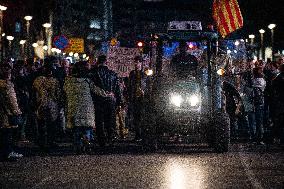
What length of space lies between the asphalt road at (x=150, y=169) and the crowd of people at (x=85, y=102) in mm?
703

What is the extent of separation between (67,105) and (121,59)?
30.4 ft

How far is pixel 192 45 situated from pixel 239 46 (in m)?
2.35

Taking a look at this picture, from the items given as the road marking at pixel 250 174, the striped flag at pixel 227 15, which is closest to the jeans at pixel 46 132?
the road marking at pixel 250 174

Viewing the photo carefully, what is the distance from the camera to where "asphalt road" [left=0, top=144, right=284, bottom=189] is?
11.2 m

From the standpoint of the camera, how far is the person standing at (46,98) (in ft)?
57.0

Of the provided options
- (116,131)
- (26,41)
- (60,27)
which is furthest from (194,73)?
(60,27)

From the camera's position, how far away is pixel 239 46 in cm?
2066

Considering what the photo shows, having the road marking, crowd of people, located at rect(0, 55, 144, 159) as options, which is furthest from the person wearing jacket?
the road marking

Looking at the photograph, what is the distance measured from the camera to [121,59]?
2594cm

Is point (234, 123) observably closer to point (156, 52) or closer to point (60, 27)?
point (156, 52)

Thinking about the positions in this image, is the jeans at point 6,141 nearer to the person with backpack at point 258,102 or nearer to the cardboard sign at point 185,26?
the cardboard sign at point 185,26

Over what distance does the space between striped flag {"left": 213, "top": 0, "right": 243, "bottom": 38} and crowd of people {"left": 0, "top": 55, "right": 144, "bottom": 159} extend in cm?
467

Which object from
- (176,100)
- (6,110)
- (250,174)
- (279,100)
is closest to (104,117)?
(176,100)

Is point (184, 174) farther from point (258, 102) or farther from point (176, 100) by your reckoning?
point (258, 102)
